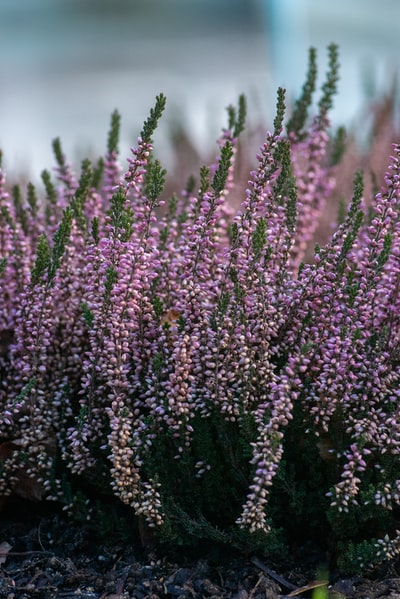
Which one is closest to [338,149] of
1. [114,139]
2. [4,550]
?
[114,139]

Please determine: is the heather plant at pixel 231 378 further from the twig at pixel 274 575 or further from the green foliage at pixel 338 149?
the green foliage at pixel 338 149

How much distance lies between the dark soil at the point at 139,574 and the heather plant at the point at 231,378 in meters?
0.09

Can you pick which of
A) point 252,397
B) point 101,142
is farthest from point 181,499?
point 101,142

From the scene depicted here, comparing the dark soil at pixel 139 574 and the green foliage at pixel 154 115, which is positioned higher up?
the green foliage at pixel 154 115

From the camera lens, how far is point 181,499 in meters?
2.96

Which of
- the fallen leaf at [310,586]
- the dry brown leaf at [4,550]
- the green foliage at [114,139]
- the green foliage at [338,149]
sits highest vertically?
the green foliage at [338,149]

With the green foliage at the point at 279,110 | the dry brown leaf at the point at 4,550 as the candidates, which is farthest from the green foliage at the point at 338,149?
the dry brown leaf at the point at 4,550

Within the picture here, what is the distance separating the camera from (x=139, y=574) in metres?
2.94

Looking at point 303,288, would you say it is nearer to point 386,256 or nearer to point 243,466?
point 386,256

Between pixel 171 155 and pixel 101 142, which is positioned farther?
pixel 101 142

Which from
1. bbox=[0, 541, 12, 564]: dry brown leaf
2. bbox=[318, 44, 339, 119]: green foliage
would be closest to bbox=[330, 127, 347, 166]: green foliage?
bbox=[318, 44, 339, 119]: green foliage

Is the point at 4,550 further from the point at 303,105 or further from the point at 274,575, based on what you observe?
the point at 303,105

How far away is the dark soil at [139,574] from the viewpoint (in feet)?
9.24

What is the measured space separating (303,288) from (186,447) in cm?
62
